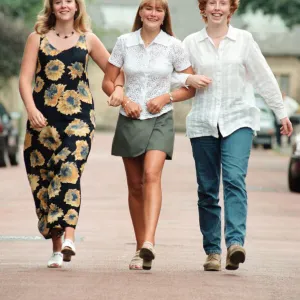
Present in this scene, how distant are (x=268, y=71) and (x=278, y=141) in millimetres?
35446

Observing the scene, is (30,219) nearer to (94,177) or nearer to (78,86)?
(78,86)

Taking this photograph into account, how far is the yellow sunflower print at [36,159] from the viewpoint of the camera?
8922 millimetres

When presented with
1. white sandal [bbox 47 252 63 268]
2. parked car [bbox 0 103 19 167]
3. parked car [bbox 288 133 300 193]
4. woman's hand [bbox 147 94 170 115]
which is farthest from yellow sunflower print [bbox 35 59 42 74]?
parked car [bbox 0 103 19 167]

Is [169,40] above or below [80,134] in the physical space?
above

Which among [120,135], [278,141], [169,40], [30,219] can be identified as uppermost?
[169,40]

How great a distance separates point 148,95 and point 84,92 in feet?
1.48

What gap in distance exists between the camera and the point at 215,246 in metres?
9.09

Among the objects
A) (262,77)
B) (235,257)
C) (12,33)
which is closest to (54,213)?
(235,257)

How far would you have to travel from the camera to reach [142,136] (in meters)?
8.82

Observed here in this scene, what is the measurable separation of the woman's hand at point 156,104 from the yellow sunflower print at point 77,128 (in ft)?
1.53

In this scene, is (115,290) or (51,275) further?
(51,275)

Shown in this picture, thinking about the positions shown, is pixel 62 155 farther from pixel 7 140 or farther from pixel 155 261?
pixel 7 140

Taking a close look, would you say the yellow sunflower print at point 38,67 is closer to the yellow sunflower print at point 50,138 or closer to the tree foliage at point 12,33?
the yellow sunflower print at point 50,138

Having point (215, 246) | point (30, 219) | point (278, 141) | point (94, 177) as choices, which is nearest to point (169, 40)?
point (215, 246)
